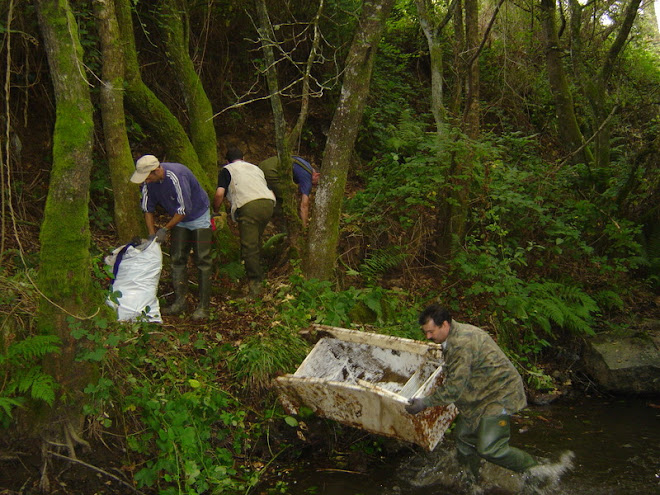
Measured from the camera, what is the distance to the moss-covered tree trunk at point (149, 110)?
7.20m

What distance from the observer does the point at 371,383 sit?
18.7 feet

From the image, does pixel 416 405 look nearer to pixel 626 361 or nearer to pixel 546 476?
pixel 546 476

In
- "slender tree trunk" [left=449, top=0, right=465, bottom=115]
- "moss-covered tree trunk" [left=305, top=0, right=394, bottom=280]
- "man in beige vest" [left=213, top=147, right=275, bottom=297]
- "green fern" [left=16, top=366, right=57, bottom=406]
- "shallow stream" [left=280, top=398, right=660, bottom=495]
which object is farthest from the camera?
"slender tree trunk" [left=449, top=0, right=465, bottom=115]

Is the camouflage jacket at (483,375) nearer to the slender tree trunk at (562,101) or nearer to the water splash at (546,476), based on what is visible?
the water splash at (546,476)

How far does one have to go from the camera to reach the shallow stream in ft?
17.4

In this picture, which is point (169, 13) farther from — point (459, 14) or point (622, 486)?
point (622, 486)

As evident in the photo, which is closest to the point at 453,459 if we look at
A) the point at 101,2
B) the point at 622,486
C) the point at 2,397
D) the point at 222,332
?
the point at 622,486

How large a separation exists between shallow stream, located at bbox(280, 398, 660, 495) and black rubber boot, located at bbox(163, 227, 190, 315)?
238 centimetres

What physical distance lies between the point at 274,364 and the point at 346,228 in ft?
10.1

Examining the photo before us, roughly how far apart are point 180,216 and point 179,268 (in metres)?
0.71

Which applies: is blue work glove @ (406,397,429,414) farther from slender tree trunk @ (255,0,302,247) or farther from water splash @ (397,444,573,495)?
slender tree trunk @ (255,0,302,247)

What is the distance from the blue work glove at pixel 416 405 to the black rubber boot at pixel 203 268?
115 inches

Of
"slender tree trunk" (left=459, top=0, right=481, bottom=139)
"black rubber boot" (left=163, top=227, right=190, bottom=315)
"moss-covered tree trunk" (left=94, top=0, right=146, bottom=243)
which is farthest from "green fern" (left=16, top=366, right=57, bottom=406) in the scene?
"slender tree trunk" (left=459, top=0, right=481, bottom=139)

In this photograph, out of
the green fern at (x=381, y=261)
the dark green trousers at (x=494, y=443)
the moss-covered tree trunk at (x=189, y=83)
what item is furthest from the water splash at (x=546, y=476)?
the moss-covered tree trunk at (x=189, y=83)
